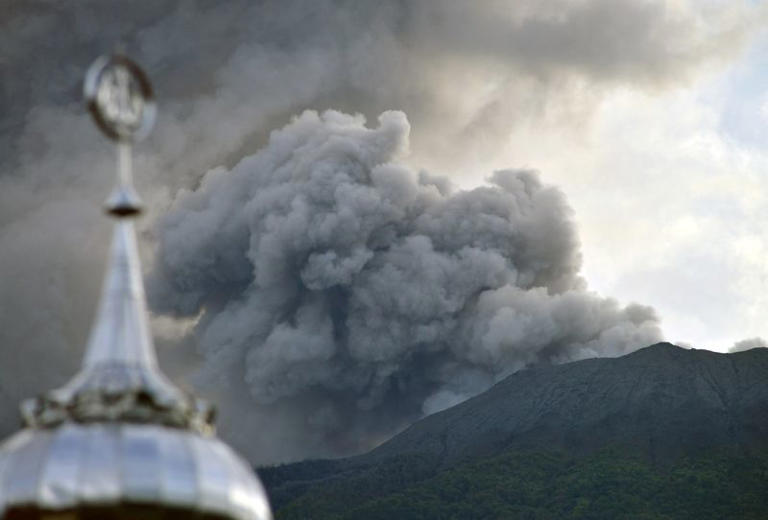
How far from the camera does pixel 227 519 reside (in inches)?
587

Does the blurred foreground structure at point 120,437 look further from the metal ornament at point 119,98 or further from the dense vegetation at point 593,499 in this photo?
the dense vegetation at point 593,499

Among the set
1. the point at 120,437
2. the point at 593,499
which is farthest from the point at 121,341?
the point at 593,499

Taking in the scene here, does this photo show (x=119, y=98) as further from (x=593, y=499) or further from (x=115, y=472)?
(x=593, y=499)

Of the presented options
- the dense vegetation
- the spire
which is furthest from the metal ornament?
the dense vegetation

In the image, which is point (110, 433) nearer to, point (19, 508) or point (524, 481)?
point (19, 508)

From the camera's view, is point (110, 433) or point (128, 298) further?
point (128, 298)

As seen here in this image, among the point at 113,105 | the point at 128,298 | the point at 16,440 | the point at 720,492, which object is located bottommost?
the point at 16,440

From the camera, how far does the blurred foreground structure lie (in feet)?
47.5

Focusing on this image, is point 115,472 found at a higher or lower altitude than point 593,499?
lower

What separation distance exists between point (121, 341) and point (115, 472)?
5.99ft

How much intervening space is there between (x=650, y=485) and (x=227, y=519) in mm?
182773

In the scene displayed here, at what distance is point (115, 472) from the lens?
1441 centimetres

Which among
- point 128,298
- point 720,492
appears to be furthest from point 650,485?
point 128,298

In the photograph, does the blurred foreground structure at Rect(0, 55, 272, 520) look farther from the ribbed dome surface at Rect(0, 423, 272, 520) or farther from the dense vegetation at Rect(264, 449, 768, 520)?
the dense vegetation at Rect(264, 449, 768, 520)
